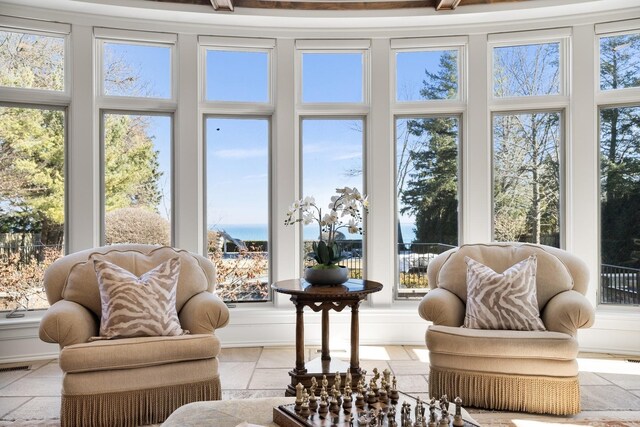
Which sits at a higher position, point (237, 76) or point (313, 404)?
point (237, 76)

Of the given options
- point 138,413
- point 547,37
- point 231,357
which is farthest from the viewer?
point 547,37

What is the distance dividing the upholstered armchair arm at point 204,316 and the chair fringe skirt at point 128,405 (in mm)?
358

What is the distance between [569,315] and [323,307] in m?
1.58

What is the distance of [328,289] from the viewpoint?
11.3 feet

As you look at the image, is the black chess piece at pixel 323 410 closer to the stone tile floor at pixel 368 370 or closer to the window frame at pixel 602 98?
the stone tile floor at pixel 368 370

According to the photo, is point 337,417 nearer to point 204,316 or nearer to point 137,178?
point 204,316

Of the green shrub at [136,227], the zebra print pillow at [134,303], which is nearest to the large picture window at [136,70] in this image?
the green shrub at [136,227]

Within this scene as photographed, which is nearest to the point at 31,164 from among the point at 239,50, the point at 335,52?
the point at 239,50

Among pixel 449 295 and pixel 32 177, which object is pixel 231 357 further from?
pixel 32 177

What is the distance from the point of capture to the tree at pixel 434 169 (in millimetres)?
5148

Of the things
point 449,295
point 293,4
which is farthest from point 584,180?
point 293,4

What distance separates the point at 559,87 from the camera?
16.2 feet

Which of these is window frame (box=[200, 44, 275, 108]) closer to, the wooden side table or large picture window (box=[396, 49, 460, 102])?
large picture window (box=[396, 49, 460, 102])

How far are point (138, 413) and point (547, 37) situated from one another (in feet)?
15.5
